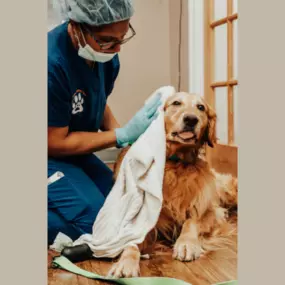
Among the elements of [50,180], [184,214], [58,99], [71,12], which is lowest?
[184,214]

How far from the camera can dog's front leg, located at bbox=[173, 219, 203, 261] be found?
4.50ft

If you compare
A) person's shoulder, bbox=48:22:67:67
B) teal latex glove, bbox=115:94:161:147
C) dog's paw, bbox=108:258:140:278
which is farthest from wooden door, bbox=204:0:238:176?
dog's paw, bbox=108:258:140:278

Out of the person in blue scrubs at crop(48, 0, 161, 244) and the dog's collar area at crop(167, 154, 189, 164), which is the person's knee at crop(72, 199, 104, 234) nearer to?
the person in blue scrubs at crop(48, 0, 161, 244)

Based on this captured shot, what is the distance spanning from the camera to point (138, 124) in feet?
5.24

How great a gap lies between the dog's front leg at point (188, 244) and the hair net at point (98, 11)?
0.74m

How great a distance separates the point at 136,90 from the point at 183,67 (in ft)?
1.39

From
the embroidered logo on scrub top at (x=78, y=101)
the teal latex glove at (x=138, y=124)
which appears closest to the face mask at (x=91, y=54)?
the embroidered logo on scrub top at (x=78, y=101)

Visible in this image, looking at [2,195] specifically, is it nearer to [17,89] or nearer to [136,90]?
[17,89]

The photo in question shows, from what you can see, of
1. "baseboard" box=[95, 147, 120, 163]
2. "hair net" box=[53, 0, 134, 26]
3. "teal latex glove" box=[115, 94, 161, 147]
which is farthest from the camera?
"baseboard" box=[95, 147, 120, 163]

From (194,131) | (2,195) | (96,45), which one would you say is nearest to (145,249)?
(194,131)

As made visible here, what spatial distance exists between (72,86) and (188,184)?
54cm

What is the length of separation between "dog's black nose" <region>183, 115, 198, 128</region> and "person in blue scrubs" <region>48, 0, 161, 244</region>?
0.46 feet

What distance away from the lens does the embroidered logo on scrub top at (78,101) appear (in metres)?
1.62

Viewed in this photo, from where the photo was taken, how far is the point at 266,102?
428 millimetres
